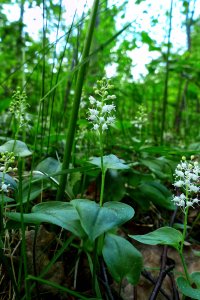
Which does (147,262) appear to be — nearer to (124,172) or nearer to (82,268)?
(82,268)

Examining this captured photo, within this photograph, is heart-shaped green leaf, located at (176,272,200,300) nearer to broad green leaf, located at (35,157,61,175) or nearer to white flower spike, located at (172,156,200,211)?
white flower spike, located at (172,156,200,211)

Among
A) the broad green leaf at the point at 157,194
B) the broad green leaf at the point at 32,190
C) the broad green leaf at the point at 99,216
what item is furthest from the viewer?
the broad green leaf at the point at 157,194

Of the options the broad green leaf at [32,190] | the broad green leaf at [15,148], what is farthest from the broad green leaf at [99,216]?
the broad green leaf at [15,148]

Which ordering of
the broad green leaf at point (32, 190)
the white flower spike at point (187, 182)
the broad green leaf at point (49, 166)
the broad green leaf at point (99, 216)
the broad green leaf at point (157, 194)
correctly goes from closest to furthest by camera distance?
the broad green leaf at point (99, 216)
the white flower spike at point (187, 182)
the broad green leaf at point (32, 190)
the broad green leaf at point (49, 166)
the broad green leaf at point (157, 194)

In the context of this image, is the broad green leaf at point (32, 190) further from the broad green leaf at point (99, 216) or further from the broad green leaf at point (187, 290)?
the broad green leaf at point (187, 290)

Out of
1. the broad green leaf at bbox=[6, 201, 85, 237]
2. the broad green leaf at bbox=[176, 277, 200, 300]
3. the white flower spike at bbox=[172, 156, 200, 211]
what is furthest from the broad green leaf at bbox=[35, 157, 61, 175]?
the broad green leaf at bbox=[176, 277, 200, 300]
